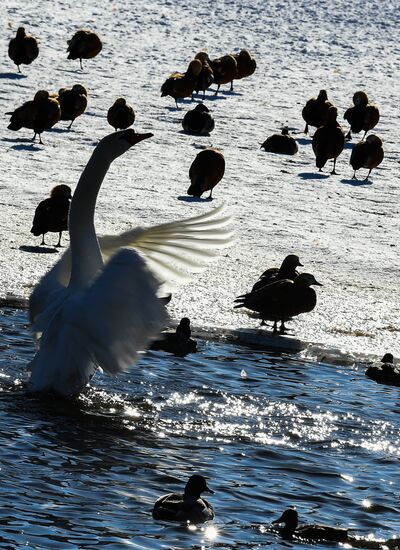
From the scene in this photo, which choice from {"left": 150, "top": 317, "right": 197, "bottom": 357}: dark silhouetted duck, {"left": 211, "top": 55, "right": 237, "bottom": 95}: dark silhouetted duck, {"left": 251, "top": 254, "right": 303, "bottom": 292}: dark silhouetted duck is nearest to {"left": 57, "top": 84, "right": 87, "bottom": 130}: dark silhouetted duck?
{"left": 211, "top": 55, "right": 237, "bottom": 95}: dark silhouetted duck

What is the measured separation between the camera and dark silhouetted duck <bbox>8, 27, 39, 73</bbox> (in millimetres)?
21234

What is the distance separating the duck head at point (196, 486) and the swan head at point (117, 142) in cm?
245

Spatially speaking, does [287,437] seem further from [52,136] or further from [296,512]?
[52,136]

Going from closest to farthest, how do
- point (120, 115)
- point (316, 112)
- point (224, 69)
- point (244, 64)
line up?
point (120, 115)
point (316, 112)
point (224, 69)
point (244, 64)

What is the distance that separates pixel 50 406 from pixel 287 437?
1.48m

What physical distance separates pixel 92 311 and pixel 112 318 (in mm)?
133

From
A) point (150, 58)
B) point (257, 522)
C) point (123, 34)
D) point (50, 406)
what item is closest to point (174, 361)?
point (50, 406)

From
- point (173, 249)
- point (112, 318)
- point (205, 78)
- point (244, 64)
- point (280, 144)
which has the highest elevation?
point (244, 64)

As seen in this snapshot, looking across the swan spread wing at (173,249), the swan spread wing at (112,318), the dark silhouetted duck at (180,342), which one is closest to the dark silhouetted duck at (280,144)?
the dark silhouetted duck at (180,342)

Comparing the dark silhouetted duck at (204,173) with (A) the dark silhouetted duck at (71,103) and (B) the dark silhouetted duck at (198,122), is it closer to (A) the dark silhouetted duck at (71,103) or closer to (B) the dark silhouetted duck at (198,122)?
(B) the dark silhouetted duck at (198,122)

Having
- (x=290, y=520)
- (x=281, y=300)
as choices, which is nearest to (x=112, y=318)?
(x=290, y=520)

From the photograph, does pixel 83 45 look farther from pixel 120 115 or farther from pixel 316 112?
pixel 316 112

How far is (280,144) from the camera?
1803 cm

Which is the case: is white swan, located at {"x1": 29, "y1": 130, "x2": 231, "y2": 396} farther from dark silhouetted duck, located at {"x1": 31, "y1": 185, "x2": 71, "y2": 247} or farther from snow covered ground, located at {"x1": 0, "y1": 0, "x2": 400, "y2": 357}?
dark silhouetted duck, located at {"x1": 31, "y1": 185, "x2": 71, "y2": 247}
